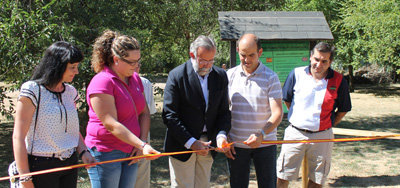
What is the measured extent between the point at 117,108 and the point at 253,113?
133 centimetres

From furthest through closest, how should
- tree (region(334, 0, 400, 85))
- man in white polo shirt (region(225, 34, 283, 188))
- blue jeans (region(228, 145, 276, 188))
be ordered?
tree (region(334, 0, 400, 85)) → blue jeans (region(228, 145, 276, 188)) → man in white polo shirt (region(225, 34, 283, 188))

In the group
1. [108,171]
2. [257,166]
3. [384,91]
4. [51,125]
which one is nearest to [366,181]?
[257,166]

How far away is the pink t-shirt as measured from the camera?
2.65 metres

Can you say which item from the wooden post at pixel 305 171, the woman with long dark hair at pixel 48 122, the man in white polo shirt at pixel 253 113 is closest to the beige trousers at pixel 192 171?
the man in white polo shirt at pixel 253 113

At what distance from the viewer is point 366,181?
5379mm

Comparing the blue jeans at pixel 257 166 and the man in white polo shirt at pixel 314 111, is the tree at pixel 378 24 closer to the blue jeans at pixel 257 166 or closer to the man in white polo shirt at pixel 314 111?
the man in white polo shirt at pixel 314 111

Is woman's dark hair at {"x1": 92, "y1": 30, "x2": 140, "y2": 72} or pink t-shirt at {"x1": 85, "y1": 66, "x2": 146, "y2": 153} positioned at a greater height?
woman's dark hair at {"x1": 92, "y1": 30, "x2": 140, "y2": 72}

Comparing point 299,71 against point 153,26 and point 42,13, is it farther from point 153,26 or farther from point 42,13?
point 153,26

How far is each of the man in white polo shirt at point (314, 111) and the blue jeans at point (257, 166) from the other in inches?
25.9

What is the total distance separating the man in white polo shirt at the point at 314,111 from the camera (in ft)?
12.9

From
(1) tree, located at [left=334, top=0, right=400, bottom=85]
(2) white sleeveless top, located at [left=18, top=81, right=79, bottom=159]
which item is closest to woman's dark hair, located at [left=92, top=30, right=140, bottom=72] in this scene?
(2) white sleeveless top, located at [left=18, top=81, right=79, bottom=159]

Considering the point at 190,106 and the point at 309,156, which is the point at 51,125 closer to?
the point at 190,106

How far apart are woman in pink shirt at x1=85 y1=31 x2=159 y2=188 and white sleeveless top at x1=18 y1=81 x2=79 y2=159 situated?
0.54 feet

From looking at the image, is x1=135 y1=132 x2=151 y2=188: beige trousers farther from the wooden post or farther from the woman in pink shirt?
the wooden post
